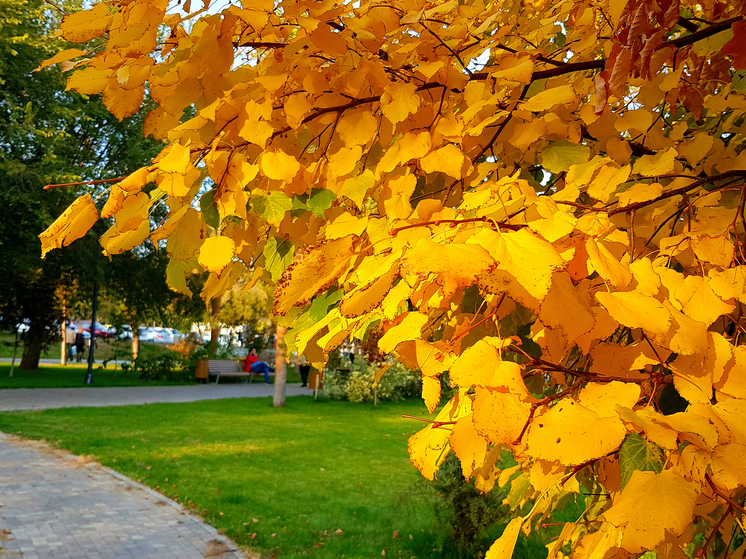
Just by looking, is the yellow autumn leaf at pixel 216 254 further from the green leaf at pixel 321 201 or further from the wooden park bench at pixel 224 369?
the wooden park bench at pixel 224 369

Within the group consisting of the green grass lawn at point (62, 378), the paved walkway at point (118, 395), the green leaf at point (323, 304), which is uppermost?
the green leaf at point (323, 304)

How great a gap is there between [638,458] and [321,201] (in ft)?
2.75

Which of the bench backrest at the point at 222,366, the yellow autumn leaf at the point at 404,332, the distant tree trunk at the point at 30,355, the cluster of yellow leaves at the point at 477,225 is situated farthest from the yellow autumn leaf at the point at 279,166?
the distant tree trunk at the point at 30,355

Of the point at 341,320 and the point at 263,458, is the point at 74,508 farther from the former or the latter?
the point at 341,320

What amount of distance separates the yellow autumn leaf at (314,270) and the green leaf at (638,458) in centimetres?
55

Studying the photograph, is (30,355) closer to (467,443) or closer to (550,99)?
(550,99)

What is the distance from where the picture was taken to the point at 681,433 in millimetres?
751

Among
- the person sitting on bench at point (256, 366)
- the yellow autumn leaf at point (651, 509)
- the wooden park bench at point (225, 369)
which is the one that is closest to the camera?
the yellow autumn leaf at point (651, 509)

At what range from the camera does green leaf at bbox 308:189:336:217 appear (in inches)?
54.5

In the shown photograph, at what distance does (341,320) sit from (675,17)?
88cm

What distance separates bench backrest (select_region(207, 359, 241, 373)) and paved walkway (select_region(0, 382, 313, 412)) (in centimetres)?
97

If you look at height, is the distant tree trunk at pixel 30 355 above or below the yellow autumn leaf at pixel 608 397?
below

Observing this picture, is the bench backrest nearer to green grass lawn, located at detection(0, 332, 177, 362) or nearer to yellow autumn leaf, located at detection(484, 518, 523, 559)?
green grass lawn, located at detection(0, 332, 177, 362)

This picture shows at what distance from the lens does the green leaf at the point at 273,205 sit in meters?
1.38
